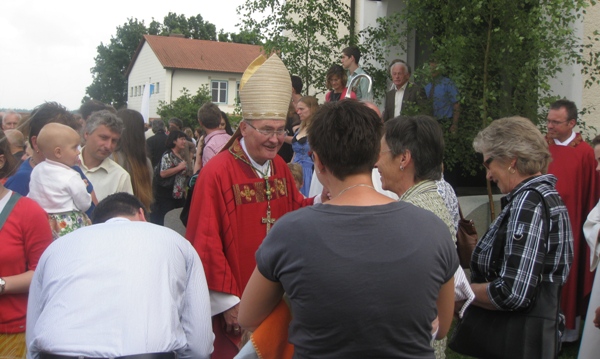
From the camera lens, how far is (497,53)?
21.2 feet

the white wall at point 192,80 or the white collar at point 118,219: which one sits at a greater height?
the white wall at point 192,80

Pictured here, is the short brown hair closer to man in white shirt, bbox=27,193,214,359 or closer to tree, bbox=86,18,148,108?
man in white shirt, bbox=27,193,214,359

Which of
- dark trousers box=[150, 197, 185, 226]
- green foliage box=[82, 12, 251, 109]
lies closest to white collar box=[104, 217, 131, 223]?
dark trousers box=[150, 197, 185, 226]

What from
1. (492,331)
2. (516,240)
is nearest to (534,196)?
(516,240)

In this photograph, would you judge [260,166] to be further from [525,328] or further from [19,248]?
[525,328]

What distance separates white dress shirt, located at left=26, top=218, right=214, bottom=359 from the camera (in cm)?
241

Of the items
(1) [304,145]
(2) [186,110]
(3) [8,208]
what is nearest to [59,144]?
(3) [8,208]

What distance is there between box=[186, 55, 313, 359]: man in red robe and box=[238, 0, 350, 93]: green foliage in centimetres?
476

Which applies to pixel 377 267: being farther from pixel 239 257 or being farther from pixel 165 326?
pixel 239 257

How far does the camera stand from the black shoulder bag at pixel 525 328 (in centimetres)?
319

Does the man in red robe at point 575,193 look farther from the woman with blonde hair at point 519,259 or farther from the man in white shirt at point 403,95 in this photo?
the woman with blonde hair at point 519,259

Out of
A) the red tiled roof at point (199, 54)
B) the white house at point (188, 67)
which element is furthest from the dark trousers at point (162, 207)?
the red tiled roof at point (199, 54)

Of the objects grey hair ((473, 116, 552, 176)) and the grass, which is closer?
grey hair ((473, 116, 552, 176))

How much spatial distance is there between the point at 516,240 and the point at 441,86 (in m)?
4.04
